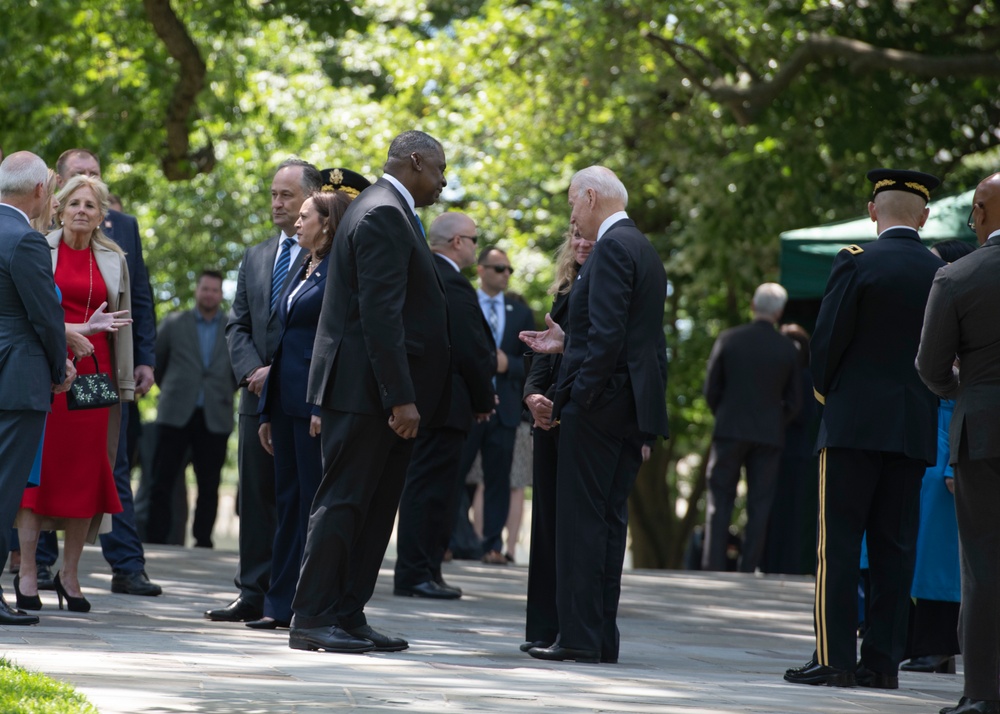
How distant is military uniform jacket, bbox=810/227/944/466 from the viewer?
6555 millimetres

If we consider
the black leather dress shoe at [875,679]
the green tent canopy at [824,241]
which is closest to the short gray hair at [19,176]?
the black leather dress shoe at [875,679]

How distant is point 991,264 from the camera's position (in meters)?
5.76

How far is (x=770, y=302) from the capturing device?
13.3 meters

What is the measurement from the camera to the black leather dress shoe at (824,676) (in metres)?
6.51

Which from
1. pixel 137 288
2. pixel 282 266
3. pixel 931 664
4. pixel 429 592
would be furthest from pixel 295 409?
pixel 931 664

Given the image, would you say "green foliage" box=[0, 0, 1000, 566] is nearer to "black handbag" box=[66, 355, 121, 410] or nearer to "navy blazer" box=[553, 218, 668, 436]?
"navy blazer" box=[553, 218, 668, 436]

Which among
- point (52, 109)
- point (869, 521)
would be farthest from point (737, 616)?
point (52, 109)

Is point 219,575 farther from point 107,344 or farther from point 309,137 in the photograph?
point 309,137

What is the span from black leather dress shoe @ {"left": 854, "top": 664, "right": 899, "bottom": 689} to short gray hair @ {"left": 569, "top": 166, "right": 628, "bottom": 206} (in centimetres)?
237

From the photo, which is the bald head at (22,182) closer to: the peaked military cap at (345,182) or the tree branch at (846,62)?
the peaked military cap at (345,182)

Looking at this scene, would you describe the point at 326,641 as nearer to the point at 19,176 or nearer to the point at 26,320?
the point at 26,320

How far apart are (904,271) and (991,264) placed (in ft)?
2.84

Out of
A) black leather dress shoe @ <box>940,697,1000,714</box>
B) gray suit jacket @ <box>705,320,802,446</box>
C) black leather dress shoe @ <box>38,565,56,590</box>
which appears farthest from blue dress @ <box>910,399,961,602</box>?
gray suit jacket @ <box>705,320,802,446</box>

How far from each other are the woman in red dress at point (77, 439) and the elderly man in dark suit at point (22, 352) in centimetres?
68
